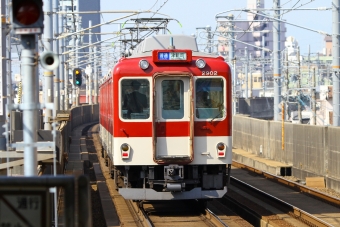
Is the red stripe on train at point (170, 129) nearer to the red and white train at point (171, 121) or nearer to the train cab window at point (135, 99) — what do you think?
the red and white train at point (171, 121)

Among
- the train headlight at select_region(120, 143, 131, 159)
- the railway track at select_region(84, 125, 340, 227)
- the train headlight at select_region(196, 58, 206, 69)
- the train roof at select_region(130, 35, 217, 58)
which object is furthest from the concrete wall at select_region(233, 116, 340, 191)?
the train headlight at select_region(120, 143, 131, 159)

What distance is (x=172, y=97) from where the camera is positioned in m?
13.2

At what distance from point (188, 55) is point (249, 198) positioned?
4559 mm

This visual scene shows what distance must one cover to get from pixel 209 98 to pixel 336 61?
25.1 ft

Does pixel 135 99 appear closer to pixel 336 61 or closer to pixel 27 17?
pixel 27 17

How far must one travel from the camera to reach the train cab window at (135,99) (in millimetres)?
13211

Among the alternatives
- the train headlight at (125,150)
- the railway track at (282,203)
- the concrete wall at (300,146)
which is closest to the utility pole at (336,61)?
the concrete wall at (300,146)

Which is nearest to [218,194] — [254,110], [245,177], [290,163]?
[245,177]

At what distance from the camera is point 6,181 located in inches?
180

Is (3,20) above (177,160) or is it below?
above

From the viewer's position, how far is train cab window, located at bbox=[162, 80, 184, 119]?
13.2 meters

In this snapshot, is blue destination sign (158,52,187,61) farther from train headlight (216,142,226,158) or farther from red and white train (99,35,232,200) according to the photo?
train headlight (216,142,226,158)

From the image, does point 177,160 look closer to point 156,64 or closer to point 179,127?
point 179,127

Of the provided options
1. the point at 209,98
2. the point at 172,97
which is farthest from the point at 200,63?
the point at 172,97
